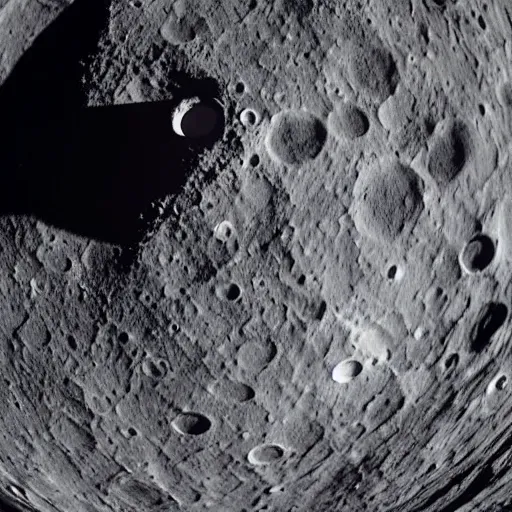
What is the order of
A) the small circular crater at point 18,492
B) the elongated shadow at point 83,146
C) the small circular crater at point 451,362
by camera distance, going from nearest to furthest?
the elongated shadow at point 83,146 → the small circular crater at point 451,362 → the small circular crater at point 18,492

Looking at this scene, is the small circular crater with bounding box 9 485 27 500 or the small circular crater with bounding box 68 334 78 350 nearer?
the small circular crater with bounding box 68 334 78 350

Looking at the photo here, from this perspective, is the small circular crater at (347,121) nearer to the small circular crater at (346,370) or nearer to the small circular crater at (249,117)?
the small circular crater at (249,117)

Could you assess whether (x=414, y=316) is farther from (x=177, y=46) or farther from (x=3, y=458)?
(x=3, y=458)

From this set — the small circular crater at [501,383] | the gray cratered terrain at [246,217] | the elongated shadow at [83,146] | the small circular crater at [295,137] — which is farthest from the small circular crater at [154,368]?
the small circular crater at [501,383]

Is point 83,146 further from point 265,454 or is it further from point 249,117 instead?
point 265,454

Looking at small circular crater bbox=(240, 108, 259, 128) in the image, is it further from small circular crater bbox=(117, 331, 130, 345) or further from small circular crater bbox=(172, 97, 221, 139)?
small circular crater bbox=(117, 331, 130, 345)

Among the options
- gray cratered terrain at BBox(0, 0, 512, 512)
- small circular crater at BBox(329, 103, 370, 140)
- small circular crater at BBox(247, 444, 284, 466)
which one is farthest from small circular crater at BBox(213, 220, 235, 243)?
small circular crater at BBox(247, 444, 284, 466)
